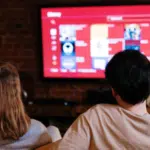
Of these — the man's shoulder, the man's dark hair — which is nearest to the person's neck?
the man's dark hair

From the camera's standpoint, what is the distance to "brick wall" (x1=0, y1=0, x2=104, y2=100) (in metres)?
3.78

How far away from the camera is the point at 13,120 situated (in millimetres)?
1550

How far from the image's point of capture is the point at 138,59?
1399mm

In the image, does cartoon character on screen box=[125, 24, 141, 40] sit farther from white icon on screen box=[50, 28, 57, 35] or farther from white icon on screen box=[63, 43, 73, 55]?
white icon on screen box=[50, 28, 57, 35]

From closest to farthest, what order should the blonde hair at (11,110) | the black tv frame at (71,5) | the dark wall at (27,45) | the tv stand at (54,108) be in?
the blonde hair at (11,110), the black tv frame at (71,5), the tv stand at (54,108), the dark wall at (27,45)

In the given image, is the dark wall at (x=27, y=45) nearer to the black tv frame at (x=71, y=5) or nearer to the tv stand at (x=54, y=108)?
the black tv frame at (x=71, y=5)

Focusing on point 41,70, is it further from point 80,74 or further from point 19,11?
point 19,11

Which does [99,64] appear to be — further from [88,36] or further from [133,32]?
[133,32]

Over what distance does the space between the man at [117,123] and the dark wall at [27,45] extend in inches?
91.0

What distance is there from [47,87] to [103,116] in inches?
97.3

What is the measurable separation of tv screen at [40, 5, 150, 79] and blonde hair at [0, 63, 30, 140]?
2.07 meters

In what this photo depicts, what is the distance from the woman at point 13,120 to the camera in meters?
1.54

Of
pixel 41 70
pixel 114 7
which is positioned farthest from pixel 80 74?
pixel 114 7

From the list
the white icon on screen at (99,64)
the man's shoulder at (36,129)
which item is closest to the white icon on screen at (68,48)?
the white icon on screen at (99,64)
